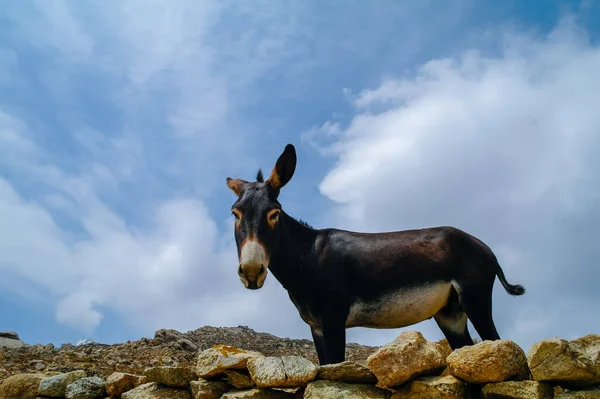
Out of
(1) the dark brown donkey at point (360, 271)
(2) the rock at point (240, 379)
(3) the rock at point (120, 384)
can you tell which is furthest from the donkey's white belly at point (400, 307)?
(3) the rock at point (120, 384)

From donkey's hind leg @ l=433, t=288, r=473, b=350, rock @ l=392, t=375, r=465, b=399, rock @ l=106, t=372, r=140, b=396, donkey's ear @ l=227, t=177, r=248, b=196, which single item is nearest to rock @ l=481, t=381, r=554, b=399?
rock @ l=392, t=375, r=465, b=399

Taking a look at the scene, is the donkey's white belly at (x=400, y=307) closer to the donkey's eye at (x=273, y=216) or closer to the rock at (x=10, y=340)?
the donkey's eye at (x=273, y=216)

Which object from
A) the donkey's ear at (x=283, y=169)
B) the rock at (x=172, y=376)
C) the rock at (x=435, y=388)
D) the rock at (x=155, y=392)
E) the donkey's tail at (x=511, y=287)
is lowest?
the rock at (x=435, y=388)

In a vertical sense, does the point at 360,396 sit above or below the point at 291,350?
below

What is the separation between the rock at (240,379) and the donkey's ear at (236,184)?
2.14m

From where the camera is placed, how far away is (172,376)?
5863mm

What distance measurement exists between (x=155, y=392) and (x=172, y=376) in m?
0.30

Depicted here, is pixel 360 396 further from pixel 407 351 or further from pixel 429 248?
pixel 429 248

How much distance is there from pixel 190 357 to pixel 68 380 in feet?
21.1

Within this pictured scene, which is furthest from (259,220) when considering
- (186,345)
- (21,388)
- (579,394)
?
(186,345)

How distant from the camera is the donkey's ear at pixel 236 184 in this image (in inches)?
249

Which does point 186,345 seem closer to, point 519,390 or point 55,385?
point 55,385

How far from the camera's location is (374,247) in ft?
19.4

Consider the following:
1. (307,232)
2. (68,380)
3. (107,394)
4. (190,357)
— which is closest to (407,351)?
(307,232)
